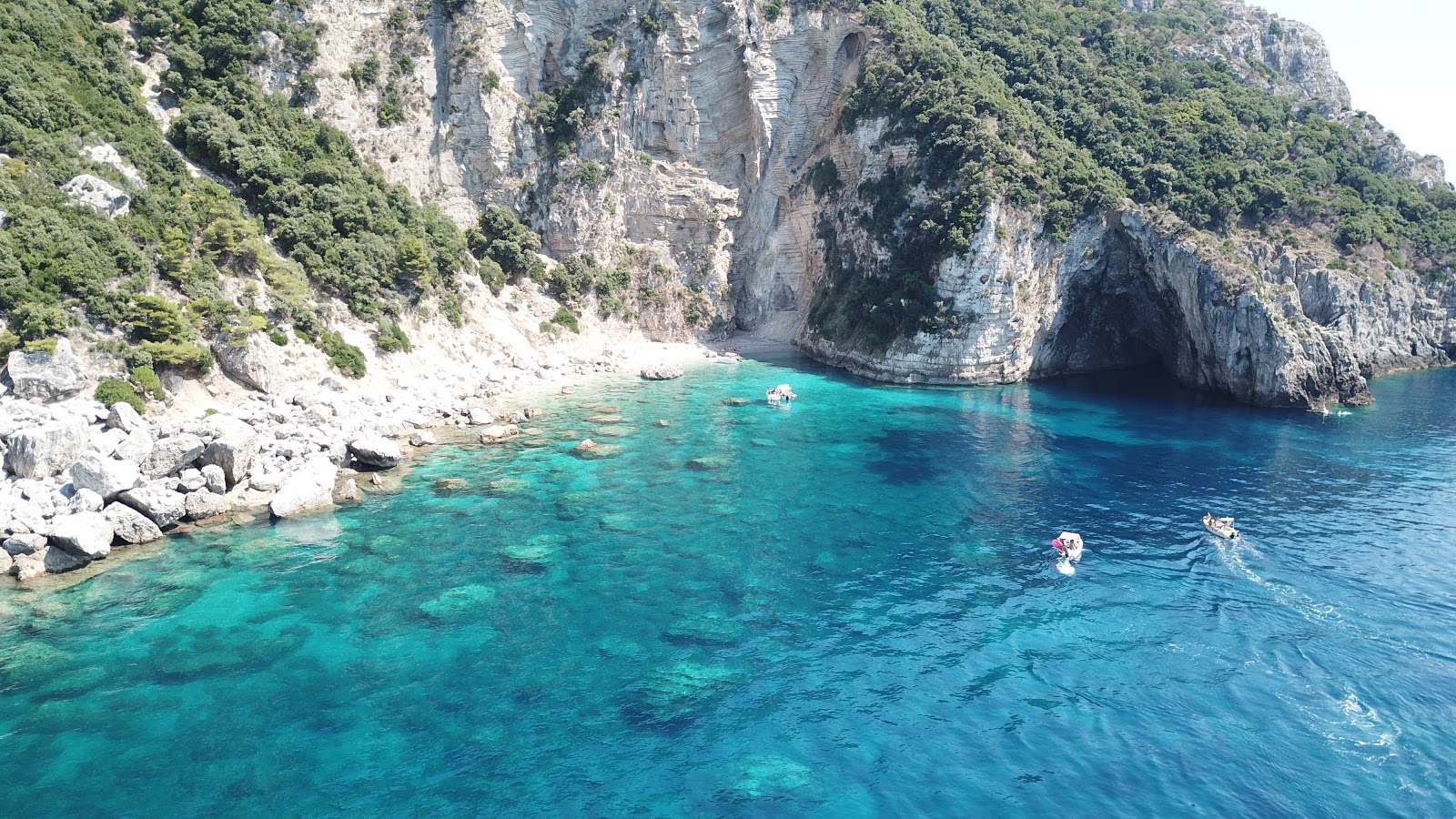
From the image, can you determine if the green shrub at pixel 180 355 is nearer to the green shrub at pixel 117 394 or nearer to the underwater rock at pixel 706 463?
the green shrub at pixel 117 394

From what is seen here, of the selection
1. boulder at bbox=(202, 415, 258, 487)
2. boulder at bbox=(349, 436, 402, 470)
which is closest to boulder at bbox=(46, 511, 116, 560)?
boulder at bbox=(202, 415, 258, 487)

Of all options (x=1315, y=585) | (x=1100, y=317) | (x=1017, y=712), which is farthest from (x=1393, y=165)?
(x=1017, y=712)

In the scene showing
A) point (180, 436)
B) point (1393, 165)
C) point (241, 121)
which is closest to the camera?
point (180, 436)

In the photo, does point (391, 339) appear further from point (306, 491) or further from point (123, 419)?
point (306, 491)

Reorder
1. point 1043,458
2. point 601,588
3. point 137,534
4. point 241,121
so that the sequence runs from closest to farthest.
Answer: point 601,588
point 137,534
point 1043,458
point 241,121

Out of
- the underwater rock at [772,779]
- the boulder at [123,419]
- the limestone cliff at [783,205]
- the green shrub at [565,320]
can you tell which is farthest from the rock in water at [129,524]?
the limestone cliff at [783,205]

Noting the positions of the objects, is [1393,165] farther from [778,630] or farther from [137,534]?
[137,534]
